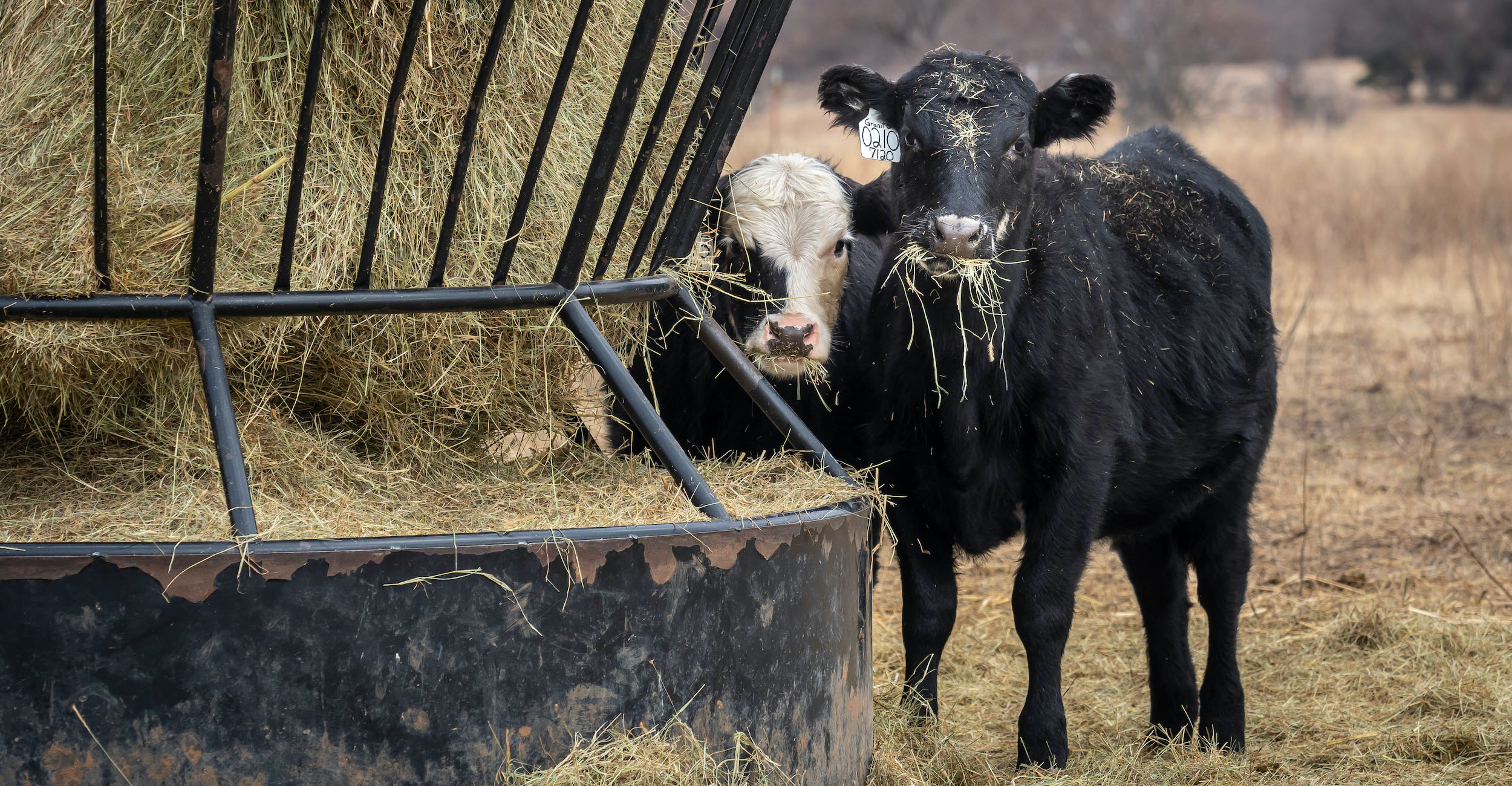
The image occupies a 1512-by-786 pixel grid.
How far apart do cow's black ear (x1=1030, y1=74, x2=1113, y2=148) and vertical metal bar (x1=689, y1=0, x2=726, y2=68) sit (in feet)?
3.13

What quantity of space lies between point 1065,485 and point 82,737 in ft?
8.08

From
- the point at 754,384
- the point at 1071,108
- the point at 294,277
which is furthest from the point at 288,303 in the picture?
the point at 1071,108

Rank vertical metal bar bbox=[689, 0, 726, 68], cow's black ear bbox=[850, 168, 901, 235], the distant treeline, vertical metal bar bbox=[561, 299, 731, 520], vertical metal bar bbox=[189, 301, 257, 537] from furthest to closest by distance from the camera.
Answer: the distant treeline, cow's black ear bbox=[850, 168, 901, 235], vertical metal bar bbox=[689, 0, 726, 68], vertical metal bar bbox=[561, 299, 731, 520], vertical metal bar bbox=[189, 301, 257, 537]

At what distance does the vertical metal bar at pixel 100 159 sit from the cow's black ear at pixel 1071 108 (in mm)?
2456

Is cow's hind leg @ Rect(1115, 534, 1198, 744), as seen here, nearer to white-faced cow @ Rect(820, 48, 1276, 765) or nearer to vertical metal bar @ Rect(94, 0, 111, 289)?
white-faced cow @ Rect(820, 48, 1276, 765)

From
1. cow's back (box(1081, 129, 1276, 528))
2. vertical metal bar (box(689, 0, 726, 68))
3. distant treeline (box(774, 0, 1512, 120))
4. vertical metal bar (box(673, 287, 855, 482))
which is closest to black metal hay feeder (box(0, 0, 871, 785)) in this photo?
vertical metal bar (box(673, 287, 855, 482))

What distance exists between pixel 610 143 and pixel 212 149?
67 cm

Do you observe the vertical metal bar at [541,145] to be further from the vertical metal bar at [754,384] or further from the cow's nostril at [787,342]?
the cow's nostril at [787,342]

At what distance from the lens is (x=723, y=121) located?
9.46ft

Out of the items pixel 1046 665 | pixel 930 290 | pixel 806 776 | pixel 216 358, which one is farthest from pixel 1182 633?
pixel 216 358

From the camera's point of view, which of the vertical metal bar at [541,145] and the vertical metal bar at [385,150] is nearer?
the vertical metal bar at [385,150]

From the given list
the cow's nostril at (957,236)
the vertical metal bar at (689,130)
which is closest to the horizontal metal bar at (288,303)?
the vertical metal bar at (689,130)

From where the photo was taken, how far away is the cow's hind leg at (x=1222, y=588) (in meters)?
4.27

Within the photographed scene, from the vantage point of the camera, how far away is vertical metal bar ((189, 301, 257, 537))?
2.25m
